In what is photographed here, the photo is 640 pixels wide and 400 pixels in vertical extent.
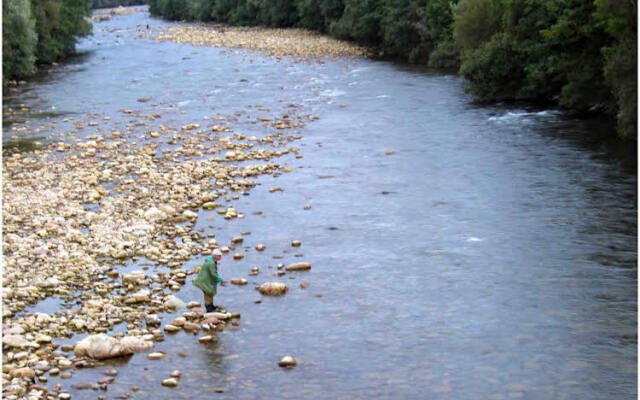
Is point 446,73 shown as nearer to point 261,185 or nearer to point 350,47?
point 350,47

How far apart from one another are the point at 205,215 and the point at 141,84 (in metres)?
28.7

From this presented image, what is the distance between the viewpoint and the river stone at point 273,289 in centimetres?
1811

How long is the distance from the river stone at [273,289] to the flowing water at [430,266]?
263 mm

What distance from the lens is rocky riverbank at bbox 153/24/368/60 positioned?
66062mm

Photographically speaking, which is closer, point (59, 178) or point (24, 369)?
point (24, 369)

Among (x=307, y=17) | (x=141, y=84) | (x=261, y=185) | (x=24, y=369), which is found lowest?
(x=24, y=369)

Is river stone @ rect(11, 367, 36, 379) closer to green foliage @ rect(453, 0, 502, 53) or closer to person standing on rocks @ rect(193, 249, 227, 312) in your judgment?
person standing on rocks @ rect(193, 249, 227, 312)

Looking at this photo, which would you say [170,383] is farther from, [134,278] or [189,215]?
[189,215]

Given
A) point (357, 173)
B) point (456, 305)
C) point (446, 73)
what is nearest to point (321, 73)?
point (446, 73)

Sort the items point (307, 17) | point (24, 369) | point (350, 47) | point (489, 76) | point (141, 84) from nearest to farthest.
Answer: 1. point (24, 369)
2. point (489, 76)
3. point (141, 84)
4. point (350, 47)
5. point (307, 17)

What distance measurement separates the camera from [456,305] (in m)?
17.3

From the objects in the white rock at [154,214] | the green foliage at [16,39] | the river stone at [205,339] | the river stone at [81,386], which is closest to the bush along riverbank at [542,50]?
the white rock at [154,214]

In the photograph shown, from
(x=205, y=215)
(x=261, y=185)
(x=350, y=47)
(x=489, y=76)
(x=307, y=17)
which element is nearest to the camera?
(x=205, y=215)

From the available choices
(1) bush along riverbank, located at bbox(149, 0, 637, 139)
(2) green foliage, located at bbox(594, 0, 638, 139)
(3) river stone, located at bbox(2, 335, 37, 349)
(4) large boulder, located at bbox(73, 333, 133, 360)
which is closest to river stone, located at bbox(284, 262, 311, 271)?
(4) large boulder, located at bbox(73, 333, 133, 360)
